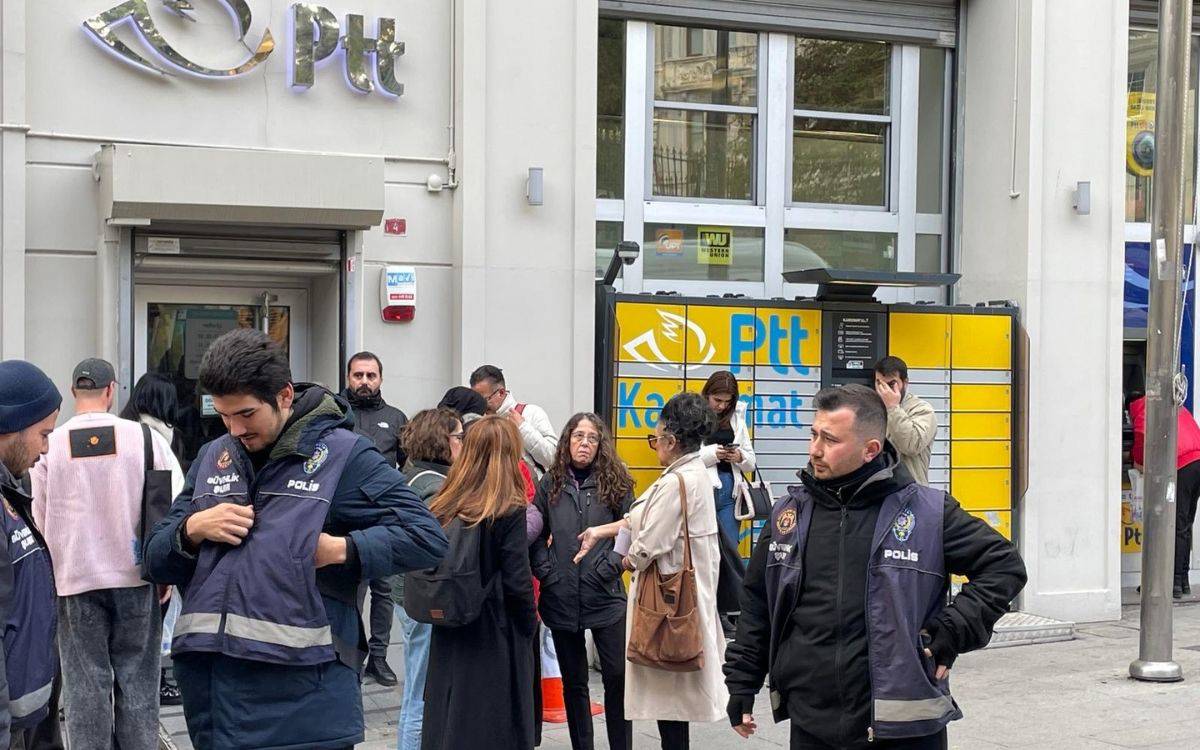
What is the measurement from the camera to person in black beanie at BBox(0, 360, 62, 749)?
399 cm

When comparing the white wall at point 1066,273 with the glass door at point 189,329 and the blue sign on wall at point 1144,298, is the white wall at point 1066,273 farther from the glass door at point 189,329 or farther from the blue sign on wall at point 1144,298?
the glass door at point 189,329

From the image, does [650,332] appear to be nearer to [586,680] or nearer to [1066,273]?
[1066,273]

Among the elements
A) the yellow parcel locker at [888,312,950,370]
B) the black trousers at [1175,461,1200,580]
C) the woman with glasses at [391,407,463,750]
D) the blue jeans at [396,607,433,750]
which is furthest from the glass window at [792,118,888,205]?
the blue jeans at [396,607,433,750]

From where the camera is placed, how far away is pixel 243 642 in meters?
3.97

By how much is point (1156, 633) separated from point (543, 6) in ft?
18.6

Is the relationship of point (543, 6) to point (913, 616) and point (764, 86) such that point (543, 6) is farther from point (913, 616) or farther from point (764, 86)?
point (913, 616)

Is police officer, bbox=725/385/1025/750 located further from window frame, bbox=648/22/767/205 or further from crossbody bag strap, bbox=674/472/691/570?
window frame, bbox=648/22/767/205

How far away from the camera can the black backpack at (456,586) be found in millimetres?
5723

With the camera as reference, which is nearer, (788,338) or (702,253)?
(788,338)

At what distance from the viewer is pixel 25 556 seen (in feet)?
13.4

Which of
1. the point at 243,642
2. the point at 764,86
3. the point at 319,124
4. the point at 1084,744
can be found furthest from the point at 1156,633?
the point at 243,642

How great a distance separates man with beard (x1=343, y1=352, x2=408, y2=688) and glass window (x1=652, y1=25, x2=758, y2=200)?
10.8ft

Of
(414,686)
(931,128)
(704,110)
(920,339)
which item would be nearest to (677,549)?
(414,686)

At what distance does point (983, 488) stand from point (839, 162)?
2.84 metres
